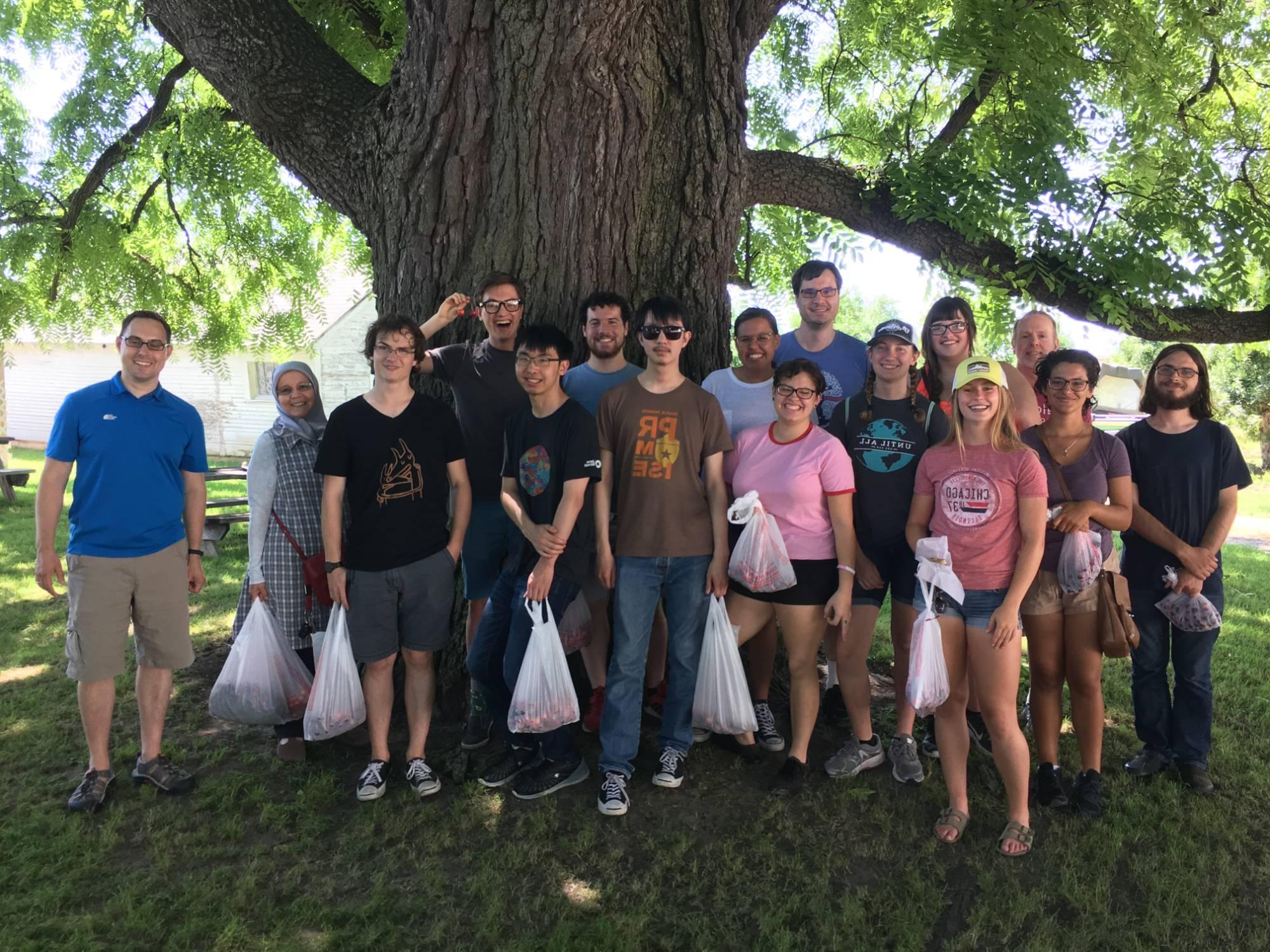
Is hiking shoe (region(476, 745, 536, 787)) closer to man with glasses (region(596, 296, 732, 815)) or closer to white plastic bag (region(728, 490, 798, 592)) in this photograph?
man with glasses (region(596, 296, 732, 815))

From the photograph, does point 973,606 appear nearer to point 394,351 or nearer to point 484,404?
point 484,404

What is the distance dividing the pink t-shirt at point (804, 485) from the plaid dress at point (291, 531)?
6.53ft

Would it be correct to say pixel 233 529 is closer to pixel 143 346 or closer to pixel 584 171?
pixel 143 346

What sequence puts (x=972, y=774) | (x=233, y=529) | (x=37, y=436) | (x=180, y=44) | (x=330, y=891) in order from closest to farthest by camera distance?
1. (x=330, y=891)
2. (x=972, y=774)
3. (x=180, y=44)
4. (x=233, y=529)
5. (x=37, y=436)

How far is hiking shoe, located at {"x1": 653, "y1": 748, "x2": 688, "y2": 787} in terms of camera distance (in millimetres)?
3584

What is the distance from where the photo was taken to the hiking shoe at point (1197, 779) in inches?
148

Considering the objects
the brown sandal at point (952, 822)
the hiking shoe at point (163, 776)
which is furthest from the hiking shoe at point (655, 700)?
the hiking shoe at point (163, 776)

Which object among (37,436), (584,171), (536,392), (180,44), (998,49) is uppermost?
(998,49)

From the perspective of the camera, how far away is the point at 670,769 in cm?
360

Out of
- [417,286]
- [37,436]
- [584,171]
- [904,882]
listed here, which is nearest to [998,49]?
[584,171]

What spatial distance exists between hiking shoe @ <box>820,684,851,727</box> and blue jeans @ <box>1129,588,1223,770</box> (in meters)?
1.37

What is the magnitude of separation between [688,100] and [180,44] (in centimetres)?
296

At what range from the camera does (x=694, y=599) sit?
357cm

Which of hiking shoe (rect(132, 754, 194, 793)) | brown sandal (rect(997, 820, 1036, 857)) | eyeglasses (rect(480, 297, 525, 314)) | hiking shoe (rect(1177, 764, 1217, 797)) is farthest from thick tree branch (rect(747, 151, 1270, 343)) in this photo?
hiking shoe (rect(132, 754, 194, 793))
